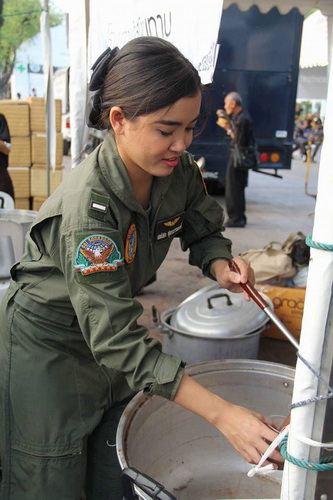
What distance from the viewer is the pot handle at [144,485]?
1.08m

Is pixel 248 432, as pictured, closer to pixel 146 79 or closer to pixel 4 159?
pixel 146 79

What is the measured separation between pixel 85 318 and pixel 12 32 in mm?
30606

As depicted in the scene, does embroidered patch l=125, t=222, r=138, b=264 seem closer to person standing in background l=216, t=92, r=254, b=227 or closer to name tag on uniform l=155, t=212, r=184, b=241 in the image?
name tag on uniform l=155, t=212, r=184, b=241

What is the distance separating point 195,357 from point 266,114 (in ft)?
19.9

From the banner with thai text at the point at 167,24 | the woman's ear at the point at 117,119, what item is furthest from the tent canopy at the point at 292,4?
the woman's ear at the point at 117,119

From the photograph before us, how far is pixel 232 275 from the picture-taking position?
4.88ft

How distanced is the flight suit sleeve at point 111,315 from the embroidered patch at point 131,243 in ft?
0.39

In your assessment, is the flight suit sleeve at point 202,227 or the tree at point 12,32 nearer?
the flight suit sleeve at point 202,227

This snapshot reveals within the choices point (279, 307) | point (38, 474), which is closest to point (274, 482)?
point (38, 474)

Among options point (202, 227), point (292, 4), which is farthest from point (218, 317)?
point (292, 4)

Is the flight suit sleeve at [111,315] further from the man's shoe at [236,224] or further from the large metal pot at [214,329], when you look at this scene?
the man's shoe at [236,224]

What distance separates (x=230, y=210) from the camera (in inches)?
275

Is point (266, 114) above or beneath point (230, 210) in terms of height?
above

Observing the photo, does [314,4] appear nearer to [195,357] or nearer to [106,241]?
[195,357]
